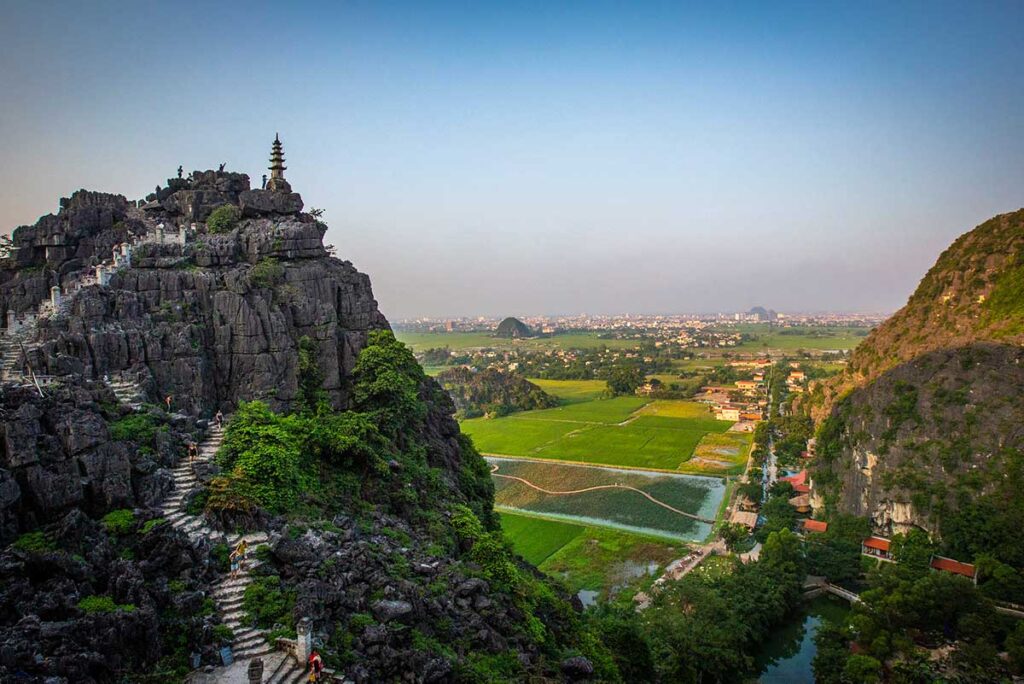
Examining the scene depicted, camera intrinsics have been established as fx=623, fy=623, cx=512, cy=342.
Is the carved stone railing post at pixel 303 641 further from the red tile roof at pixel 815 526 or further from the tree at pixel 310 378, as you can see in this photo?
the red tile roof at pixel 815 526

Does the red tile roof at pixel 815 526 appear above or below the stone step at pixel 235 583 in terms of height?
below

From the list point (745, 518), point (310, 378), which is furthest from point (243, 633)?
point (745, 518)

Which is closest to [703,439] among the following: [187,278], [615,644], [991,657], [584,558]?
[584,558]

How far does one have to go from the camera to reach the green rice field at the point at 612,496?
163ft

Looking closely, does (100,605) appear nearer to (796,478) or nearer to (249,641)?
(249,641)

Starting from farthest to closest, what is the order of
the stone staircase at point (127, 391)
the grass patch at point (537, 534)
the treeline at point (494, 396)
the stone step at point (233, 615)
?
the treeline at point (494, 396) → the grass patch at point (537, 534) → the stone staircase at point (127, 391) → the stone step at point (233, 615)

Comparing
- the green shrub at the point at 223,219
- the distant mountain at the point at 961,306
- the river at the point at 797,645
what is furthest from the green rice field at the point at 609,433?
the green shrub at the point at 223,219

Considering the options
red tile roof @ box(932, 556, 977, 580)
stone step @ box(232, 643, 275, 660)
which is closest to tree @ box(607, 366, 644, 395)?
red tile roof @ box(932, 556, 977, 580)

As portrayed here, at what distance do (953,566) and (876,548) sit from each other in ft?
18.1

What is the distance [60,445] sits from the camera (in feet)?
44.8

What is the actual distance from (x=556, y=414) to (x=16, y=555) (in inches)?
3530

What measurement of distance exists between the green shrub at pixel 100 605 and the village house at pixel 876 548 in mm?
45647

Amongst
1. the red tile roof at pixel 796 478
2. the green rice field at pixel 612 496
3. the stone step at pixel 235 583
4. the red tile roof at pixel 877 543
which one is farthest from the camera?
the red tile roof at pixel 796 478

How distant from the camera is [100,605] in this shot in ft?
36.4
